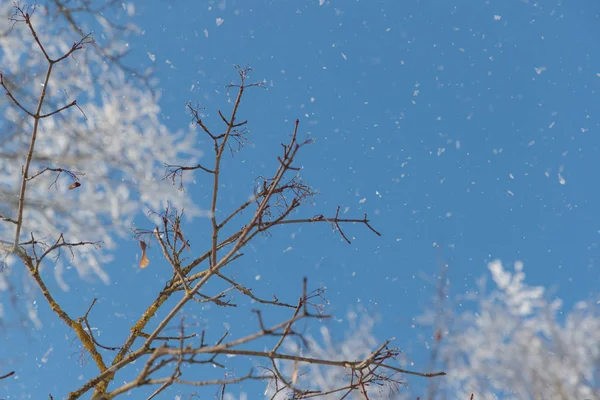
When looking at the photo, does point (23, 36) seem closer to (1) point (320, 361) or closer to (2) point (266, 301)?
(2) point (266, 301)

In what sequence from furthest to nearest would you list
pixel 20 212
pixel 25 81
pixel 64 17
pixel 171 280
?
pixel 25 81 < pixel 64 17 < pixel 171 280 < pixel 20 212

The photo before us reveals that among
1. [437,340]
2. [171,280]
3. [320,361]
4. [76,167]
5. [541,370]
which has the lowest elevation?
[320,361]

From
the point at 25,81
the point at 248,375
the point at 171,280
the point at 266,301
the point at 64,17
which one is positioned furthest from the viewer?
the point at 25,81

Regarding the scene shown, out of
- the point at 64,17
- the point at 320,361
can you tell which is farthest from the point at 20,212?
the point at 64,17

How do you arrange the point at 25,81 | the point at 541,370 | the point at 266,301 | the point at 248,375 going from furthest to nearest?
the point at 541,370
the point at 25,81
the point at 266,301
the point at 248,375

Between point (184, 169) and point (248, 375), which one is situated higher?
point (184, 169)

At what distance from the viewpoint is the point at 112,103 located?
6.68 meters

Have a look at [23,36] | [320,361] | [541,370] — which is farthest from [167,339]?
[541,370]

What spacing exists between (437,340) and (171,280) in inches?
156

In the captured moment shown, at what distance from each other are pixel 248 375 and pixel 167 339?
4.26 ft

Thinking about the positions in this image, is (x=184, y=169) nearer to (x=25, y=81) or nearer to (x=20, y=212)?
(x=20, y=212)

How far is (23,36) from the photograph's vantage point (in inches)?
233

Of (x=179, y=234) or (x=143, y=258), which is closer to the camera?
(x=179, y=234)

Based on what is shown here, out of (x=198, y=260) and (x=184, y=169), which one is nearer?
(x=184, y=169)
